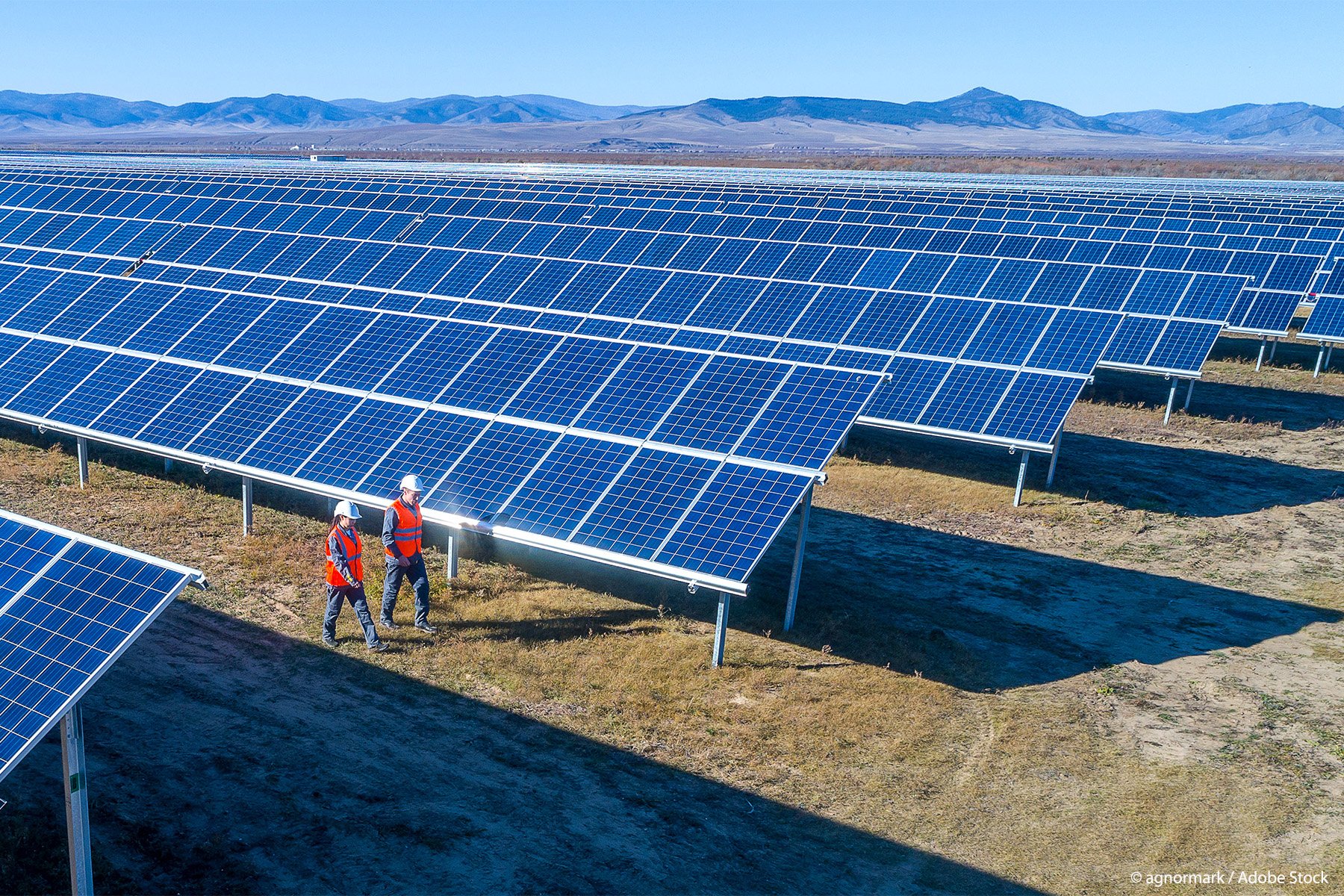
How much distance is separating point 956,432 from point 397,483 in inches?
430

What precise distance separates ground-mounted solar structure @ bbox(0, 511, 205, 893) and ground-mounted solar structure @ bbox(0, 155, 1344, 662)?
5745 mm

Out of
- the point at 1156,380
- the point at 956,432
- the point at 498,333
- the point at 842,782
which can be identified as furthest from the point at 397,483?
the point at 1156,380

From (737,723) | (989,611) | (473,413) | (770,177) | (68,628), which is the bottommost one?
(737,723)

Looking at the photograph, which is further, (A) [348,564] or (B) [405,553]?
(B) [405,553]

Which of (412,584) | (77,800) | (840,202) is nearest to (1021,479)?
(412,584)

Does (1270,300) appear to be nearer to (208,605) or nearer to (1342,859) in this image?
(1342,859)

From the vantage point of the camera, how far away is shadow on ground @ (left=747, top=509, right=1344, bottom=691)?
46.6ft

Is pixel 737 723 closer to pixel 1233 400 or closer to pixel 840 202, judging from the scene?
pixel 1233 400

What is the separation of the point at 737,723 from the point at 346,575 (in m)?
5.35

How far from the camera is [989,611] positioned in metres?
15.8

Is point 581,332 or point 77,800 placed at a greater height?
point 581,332

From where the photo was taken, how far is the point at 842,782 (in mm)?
11164

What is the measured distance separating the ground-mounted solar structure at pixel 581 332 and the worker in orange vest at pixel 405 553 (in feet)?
2.37

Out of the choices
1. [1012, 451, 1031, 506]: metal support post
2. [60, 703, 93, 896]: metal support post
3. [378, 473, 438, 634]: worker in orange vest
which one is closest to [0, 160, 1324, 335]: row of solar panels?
[1012, 451, 1031, 506]: metal support post
